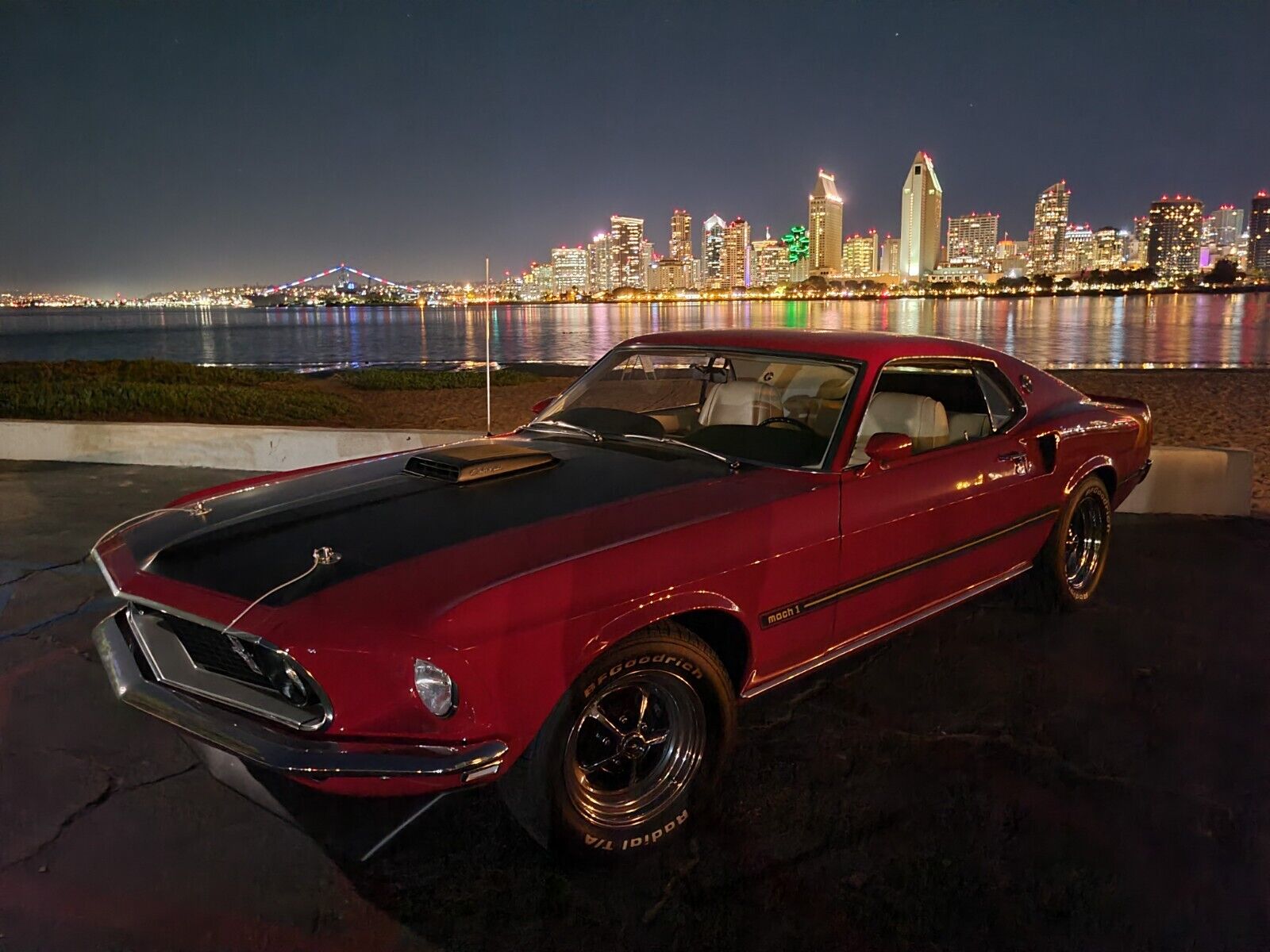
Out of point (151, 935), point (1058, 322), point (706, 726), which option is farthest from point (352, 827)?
point (1058, 322)

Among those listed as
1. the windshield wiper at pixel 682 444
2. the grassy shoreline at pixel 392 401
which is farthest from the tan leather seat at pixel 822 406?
the grassy shoreline at pixel 392 401

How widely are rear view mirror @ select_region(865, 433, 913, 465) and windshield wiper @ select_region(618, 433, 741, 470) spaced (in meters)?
0.49

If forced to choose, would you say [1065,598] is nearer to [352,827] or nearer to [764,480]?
[764,480]

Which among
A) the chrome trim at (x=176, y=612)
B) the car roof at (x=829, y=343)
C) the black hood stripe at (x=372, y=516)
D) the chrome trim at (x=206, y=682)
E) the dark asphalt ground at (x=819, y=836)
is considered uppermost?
the car roof at (x=829, y=343)

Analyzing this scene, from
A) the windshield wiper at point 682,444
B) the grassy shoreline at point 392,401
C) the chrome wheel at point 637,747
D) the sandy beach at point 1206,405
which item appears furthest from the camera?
the grassy shoreline at point 392,401

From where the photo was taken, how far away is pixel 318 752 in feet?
7.25

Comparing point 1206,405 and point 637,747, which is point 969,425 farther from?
point 1206,405

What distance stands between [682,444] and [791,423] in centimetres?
48

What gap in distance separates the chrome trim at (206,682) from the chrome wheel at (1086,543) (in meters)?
4.04

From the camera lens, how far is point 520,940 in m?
2.38

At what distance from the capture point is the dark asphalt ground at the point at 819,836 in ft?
7.98

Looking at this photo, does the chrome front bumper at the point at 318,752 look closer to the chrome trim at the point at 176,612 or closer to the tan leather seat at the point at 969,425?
the chrome trim at the point at 176,612

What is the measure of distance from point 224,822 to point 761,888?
67.5 inches

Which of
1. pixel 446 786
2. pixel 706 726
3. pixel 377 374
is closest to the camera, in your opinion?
pixel 446 786
